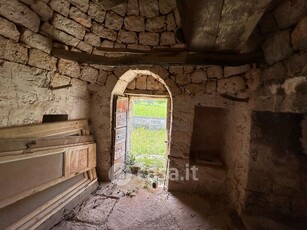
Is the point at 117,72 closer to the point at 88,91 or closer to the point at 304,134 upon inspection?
the point at 88,91

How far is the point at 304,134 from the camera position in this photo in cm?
215

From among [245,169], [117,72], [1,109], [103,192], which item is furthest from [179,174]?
[1,109]

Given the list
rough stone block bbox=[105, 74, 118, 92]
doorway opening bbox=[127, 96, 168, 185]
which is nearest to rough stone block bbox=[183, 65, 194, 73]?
doorway opening bbox=[127, 96, 168, 185]

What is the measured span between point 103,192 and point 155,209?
0.99 m

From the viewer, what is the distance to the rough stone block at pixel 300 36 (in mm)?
1468

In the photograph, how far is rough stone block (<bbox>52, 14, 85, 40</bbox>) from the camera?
2.31 meters

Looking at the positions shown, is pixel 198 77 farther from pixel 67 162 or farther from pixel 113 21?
pixel 67 162

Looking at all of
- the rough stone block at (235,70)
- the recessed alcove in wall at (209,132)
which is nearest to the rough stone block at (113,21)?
the rough stone block at (235,70)

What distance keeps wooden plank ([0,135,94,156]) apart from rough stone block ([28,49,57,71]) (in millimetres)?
909

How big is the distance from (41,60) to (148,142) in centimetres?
482

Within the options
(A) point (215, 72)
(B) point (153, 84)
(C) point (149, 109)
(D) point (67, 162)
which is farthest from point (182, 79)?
(C) point (149, 109)

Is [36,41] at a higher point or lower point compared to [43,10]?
lower

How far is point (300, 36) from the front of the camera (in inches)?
59.9

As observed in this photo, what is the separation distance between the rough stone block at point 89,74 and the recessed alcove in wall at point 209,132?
6.38 feet
